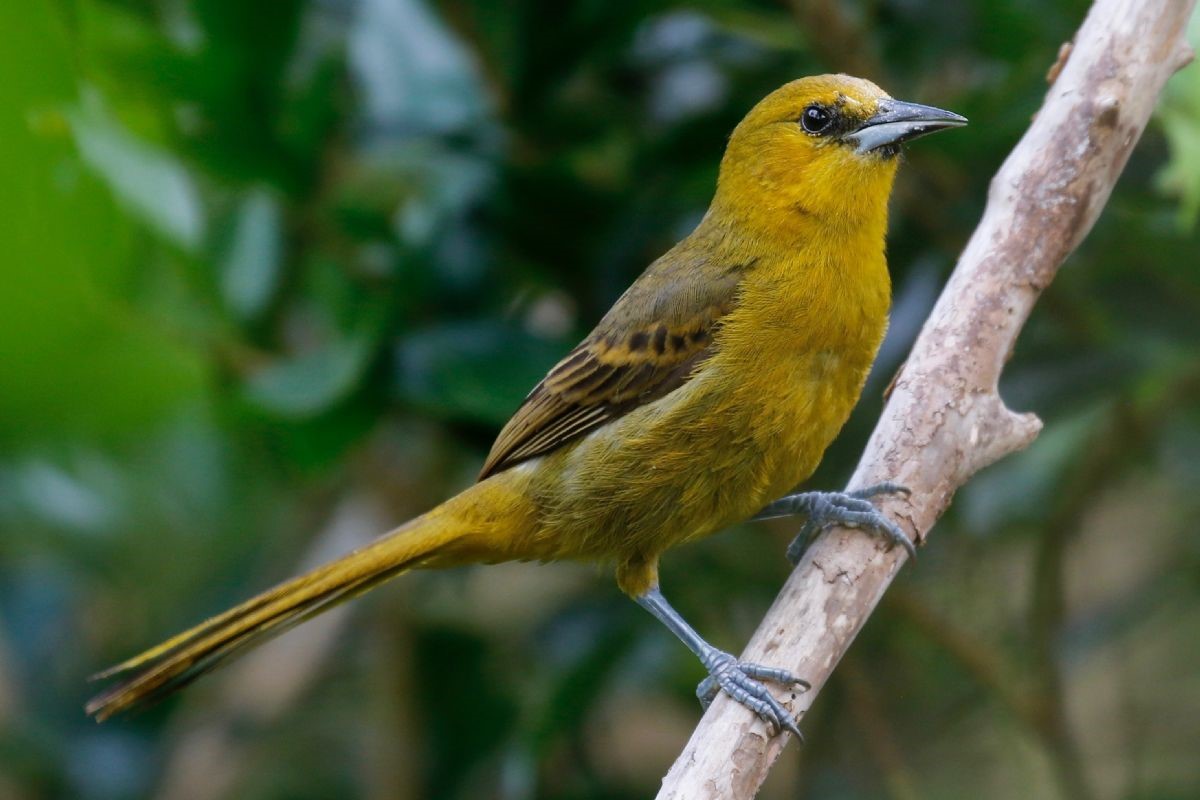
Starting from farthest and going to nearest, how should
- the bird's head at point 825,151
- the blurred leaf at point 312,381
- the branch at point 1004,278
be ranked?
the blurred leaf at point 312,381
the bird's head at point 825,151
the branch at point 1004,278

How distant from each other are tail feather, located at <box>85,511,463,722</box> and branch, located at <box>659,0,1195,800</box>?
3.11 ft

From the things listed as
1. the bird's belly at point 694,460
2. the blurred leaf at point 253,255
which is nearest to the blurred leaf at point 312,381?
the blurred leaf at point 253,255

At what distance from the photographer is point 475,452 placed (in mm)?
3789

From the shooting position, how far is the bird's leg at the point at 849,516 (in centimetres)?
250

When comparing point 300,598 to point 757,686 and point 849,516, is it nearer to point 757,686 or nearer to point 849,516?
point 757,686

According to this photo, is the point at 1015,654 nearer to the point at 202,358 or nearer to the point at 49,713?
the point at 202,358

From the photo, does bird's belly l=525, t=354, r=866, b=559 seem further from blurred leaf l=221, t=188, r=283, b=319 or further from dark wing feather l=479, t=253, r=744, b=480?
blurred leaf l=221, t=188, r=283, b=319

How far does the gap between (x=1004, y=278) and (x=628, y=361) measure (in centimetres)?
90

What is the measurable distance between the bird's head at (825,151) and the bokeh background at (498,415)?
423mm

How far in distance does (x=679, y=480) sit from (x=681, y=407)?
0.54ft

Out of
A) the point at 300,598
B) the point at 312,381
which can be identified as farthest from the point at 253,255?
the point at 300,598

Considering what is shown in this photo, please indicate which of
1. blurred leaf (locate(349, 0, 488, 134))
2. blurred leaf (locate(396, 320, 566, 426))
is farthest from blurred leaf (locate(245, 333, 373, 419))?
blurred leaf (locate(349, 0, 488, 134))

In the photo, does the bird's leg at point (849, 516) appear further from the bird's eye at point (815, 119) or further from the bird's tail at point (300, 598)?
the bird's eye at point (815, 119)

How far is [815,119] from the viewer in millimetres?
3057
